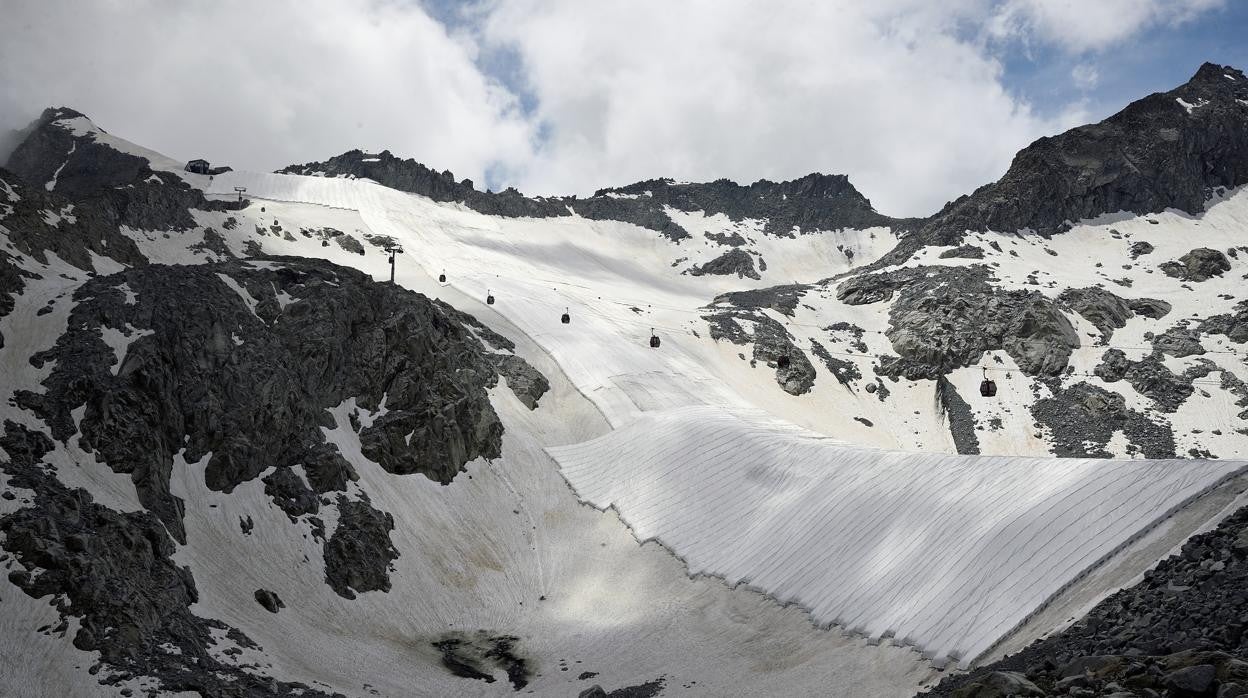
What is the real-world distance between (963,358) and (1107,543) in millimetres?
70779

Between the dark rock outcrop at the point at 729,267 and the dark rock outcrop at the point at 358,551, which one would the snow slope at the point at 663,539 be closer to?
the dark rock outcrop at the point at 358,551

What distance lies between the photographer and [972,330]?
323 ft

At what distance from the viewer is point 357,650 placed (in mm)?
37656

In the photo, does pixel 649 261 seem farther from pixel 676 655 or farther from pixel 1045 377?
pixel 676 655

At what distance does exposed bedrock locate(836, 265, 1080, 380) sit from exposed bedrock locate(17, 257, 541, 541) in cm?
5563

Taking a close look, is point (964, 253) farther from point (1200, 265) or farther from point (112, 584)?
point (112, 584)

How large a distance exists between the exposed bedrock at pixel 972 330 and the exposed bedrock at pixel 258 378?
5563cm

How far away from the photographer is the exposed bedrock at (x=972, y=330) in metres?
94.9

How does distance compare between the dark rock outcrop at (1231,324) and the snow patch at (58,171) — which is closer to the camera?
the dark rock outcrop at (1231,324)

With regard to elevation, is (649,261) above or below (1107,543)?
above

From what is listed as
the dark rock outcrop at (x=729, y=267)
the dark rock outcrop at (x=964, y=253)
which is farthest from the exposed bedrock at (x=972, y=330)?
the dark rock outcrop at (x=729, y=267)

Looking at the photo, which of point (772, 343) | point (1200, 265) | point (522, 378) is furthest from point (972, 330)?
point (522, 378)

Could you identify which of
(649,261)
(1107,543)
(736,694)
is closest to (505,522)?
(736,694)

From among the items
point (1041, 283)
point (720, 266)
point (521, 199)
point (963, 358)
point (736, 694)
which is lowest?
point (736, 694)
